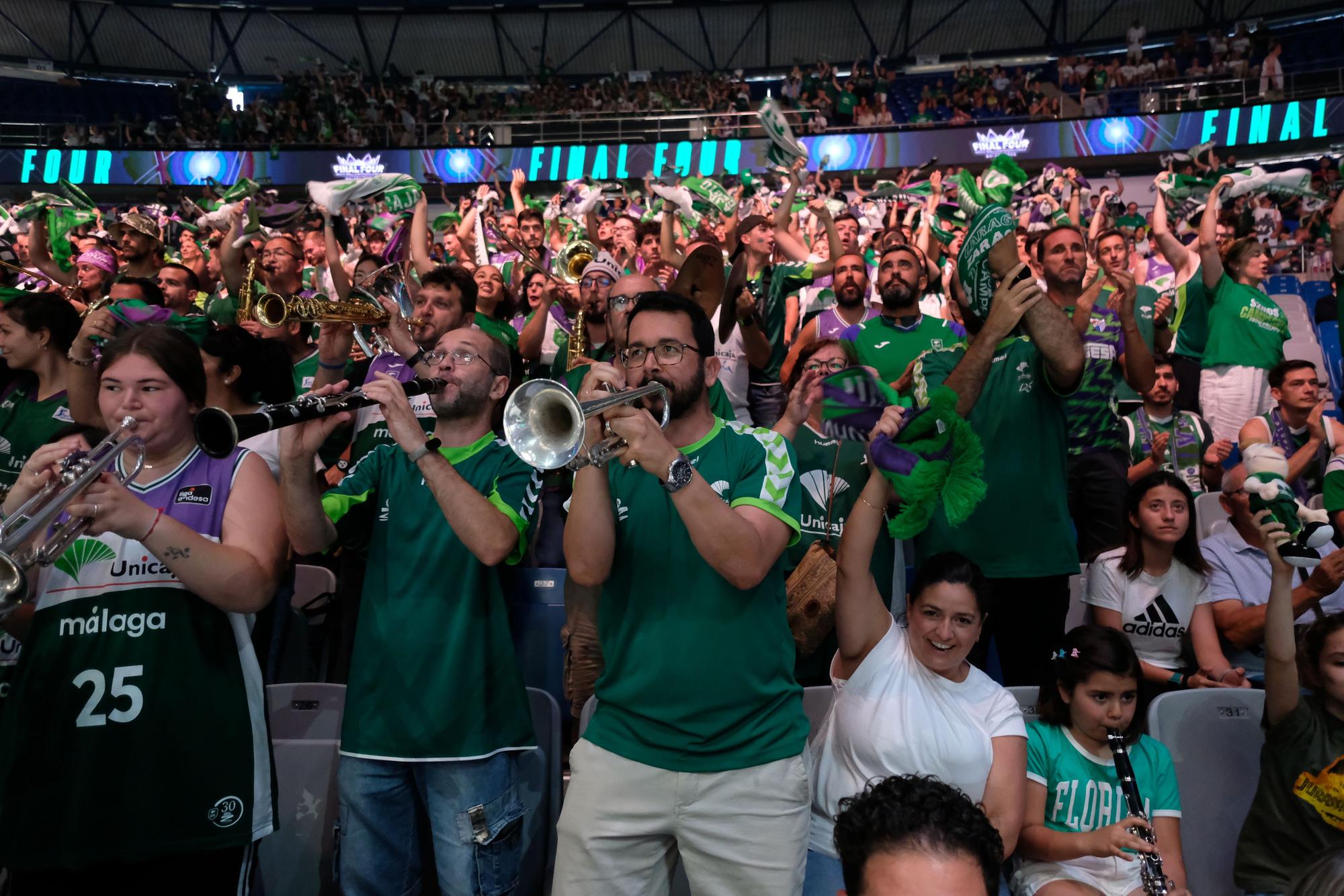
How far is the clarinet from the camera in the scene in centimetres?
277

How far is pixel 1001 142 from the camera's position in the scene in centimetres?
2180

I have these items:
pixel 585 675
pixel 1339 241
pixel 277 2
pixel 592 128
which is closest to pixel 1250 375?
pixel 1339 241

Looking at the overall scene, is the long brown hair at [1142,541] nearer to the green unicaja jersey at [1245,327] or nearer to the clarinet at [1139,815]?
the clarinet at [1139,815]

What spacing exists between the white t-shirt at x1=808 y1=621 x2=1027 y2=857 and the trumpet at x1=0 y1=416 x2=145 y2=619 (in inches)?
74.5

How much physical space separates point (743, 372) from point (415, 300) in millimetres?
1619

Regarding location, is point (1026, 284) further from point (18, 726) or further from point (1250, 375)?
point (1250, 375)

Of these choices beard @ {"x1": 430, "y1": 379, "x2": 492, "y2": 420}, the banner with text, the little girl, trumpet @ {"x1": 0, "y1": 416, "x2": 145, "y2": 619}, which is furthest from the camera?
the banner with text

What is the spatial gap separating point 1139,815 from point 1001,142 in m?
21.1

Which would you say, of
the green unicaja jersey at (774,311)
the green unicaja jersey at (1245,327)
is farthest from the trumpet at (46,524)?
the green unicaja jersey at (1245,327)

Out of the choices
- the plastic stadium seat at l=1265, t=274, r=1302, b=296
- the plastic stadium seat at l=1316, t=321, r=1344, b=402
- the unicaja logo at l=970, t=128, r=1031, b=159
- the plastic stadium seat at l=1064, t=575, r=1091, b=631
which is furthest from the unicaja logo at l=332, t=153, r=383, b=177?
the plastic stadium seat at l=1064, t=575, r=1091, b=631

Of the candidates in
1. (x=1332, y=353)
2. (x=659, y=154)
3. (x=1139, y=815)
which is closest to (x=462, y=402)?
(x=1139, y=815)

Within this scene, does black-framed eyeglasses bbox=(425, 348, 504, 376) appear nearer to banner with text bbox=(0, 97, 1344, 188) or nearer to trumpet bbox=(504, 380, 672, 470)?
trumpet bbox=(504, 380, 672, 470)

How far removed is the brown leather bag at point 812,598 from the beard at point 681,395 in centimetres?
107

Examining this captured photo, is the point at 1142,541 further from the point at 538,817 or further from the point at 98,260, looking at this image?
the point at 98,260
